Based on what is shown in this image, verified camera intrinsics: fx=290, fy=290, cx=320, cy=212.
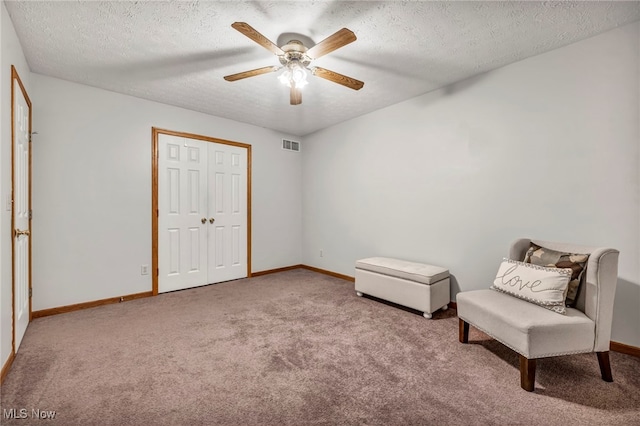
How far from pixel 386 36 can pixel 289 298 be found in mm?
2947

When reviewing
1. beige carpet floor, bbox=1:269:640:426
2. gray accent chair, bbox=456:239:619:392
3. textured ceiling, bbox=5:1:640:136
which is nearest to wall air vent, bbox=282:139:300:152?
textured ceiling, bbox=5:1:640:136

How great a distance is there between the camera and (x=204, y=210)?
4.23 metres

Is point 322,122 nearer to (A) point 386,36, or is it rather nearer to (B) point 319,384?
(A) point 386,36

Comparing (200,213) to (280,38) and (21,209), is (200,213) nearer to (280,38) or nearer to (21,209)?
(21,209)

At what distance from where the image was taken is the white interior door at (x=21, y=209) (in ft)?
7.40

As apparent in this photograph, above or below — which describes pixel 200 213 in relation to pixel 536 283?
above

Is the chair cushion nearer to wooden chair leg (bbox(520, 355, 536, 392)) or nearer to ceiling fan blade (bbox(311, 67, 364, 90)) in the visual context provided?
wooden chair leg (bbox(520, 355, 536, 392))

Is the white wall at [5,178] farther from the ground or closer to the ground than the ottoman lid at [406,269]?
farther from the ground

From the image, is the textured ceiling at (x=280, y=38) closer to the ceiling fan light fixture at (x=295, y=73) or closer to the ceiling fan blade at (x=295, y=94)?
the ceiling fan light fixture at (x=295, y=73)

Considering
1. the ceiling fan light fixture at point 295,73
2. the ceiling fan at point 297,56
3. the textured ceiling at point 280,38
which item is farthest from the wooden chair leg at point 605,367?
the ceiling fan light fixture at point 295,73

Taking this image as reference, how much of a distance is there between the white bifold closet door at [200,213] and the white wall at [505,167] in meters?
1.71

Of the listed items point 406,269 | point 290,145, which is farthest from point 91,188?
point 406,269

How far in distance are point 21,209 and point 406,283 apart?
12.0 feet

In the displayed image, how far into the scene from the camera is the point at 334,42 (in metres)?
2.02
